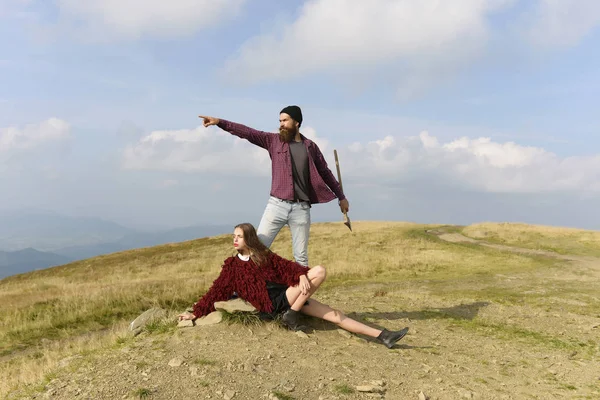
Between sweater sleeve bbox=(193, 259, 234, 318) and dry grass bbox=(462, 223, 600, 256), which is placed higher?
sweater sleeve bbox=(193, 259, 234, 318)

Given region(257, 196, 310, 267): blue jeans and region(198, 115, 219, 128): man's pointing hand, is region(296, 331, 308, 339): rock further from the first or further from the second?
region(198, 115, 219, 128): man's pointing hand

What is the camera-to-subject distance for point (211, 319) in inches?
266

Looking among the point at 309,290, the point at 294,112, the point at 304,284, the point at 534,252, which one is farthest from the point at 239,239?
the point at 534,252

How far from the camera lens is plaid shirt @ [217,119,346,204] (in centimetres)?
679

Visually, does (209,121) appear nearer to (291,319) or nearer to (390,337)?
(291,319)

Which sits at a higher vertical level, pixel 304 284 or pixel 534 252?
pixel 304 284

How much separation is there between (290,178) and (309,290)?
187 centimetres

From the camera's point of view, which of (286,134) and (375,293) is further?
(375,293)

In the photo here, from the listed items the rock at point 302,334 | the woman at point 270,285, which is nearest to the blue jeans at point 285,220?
the woman at point 270,285

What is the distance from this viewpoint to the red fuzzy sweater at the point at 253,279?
6426 millimetres

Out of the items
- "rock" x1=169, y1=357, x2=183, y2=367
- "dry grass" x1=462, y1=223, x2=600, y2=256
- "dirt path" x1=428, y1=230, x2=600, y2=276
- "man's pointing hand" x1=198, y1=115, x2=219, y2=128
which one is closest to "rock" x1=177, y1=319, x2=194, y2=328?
"rock" x1=169, y1=357, x2=183, y2=367

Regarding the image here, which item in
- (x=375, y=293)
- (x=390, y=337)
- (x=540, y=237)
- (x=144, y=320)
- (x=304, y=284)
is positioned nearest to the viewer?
(x=304, y=284)

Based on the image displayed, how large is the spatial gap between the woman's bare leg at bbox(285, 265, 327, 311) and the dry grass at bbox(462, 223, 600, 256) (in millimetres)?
26527

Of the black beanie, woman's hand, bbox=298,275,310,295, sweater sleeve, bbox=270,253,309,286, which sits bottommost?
woman's hand, bbox=298,275,310,295
